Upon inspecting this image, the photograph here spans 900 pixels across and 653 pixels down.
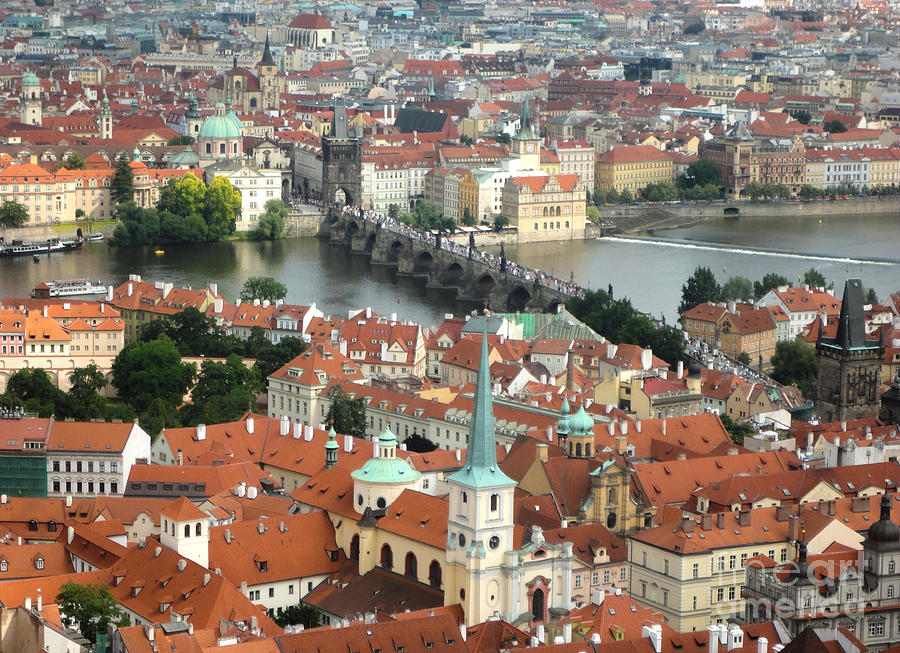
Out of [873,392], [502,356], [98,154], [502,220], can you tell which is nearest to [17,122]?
[98,154]

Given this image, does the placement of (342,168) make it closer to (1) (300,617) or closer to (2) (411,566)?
(2) (411,566)

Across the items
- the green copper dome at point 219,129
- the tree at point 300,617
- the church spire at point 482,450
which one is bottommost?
the green copper dome at point 219,129

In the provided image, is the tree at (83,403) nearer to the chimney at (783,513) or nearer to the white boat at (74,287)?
the chimney at (783,513)

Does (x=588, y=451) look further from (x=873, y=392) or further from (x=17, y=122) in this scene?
(x=17, y=122)

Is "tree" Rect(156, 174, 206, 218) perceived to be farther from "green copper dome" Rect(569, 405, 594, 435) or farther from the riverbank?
"green copper dome" Rect(569, 405, 594, 435)

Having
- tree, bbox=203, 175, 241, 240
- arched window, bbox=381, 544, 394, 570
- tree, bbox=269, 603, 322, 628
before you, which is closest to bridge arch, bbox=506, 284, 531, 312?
tree, bbox=203, 175, 241, 240

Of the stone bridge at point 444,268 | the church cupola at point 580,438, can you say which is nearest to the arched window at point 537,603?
the church cupola at point 580,438
